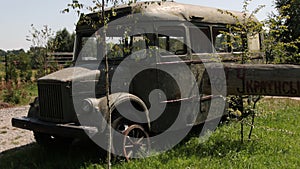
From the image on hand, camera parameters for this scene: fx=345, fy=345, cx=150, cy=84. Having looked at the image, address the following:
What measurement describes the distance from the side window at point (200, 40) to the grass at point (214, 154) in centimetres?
154

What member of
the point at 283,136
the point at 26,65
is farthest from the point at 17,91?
the point at 283,136

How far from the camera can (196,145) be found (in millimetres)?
5824

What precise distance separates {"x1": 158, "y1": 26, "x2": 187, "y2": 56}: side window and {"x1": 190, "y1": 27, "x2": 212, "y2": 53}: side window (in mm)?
258

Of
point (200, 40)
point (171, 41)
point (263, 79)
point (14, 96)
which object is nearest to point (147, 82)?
point (171, 41)

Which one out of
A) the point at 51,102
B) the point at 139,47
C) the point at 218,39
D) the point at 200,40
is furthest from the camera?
the point at 218,39

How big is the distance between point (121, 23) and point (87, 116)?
1.69m

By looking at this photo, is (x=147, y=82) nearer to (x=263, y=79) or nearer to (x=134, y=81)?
(x=134, y=81)

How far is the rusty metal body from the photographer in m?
5.26

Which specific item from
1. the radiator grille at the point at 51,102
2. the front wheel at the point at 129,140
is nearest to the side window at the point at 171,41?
the front wheel at the point at 129,140

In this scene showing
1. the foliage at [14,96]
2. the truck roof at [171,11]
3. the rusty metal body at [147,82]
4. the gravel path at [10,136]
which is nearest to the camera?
the rusty metal body at [147,82]

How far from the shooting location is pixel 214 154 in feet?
17.5

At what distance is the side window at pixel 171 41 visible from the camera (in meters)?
5.71

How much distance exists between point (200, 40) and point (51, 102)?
291cm

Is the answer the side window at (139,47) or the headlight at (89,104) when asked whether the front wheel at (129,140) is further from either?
the side window at (139,47)
